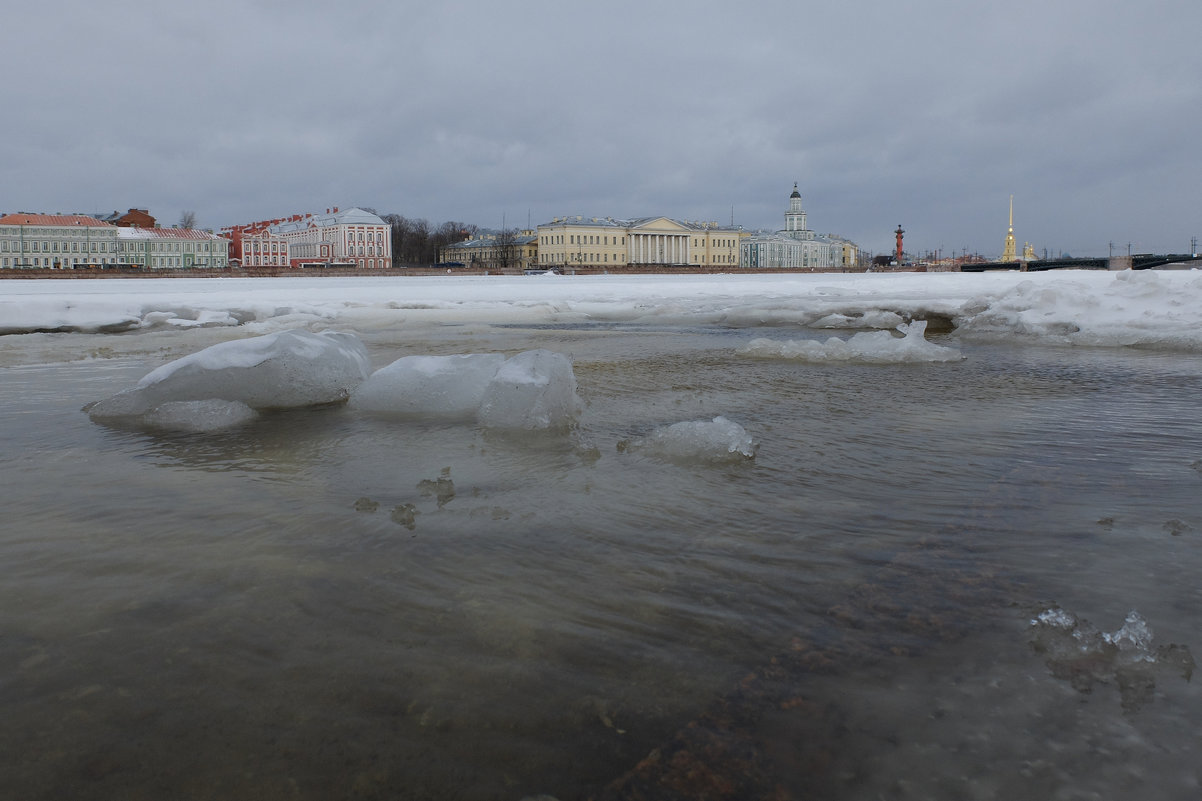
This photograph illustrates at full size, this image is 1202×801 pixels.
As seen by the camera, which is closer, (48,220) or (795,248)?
(48,220)

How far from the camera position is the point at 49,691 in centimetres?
183

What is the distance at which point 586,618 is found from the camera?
87.0 inches

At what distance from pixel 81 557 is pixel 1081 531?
11.2 ft

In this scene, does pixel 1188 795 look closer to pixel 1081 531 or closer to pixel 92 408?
pixel 1081 531

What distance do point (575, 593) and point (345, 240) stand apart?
9569 centimetres

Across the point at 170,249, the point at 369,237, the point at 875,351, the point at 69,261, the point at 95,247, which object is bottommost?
the point at 875,351

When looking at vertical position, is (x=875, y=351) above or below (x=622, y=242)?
below

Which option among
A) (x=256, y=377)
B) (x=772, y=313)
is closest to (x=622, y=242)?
(x=772, y=313)

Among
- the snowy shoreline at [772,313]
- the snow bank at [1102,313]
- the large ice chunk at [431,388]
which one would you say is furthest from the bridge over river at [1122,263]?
the large ice chunk at [431,388]

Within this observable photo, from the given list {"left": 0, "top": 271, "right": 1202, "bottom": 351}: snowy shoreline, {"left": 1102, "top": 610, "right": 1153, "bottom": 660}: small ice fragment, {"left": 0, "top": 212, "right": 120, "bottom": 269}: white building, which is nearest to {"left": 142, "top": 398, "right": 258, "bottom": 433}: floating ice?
{"left": 1102, "top": 610, "right": 1153, "bottom": 660}: small ice fragment

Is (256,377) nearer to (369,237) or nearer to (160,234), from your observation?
(160,234)

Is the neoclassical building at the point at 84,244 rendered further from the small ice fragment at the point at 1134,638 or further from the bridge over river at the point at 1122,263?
the small ice fragment at the point at 1134,638

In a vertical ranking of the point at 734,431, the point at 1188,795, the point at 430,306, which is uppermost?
the point at 430,306

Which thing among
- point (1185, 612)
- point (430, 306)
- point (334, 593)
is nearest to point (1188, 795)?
point (1185, 612)
